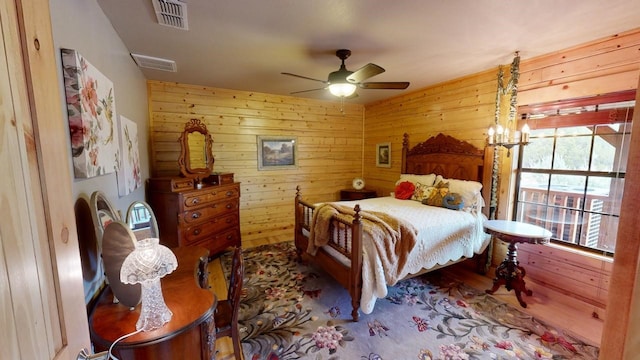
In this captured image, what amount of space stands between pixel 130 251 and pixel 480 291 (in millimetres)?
3107

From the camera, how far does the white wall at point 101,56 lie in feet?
3.77

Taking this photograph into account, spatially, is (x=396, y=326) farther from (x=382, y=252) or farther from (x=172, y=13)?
(x=172, y=13)

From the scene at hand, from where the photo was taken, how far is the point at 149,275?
1.02 m

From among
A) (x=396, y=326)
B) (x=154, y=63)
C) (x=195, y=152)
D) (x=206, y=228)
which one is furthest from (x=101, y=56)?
(x=396, y=326)

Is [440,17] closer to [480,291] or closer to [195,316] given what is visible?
[195,316]

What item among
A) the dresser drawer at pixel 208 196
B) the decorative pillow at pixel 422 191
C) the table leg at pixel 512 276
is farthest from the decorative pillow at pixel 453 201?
the dresser drawer at pixel 208 196

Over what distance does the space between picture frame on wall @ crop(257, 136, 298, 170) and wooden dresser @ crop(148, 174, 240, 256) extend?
0.98m

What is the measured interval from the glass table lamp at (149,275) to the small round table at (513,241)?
2.76 metres

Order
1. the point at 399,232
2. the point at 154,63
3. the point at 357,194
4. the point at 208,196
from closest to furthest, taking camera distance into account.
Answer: the point at 399,232 < the point at 154,63 < the point at 208,196 < the point at 357,194

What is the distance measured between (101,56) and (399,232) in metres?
2.63

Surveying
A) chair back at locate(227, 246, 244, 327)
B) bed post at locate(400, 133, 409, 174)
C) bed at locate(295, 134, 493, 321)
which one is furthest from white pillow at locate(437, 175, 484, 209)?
chair back at locate(227, 246, 244, 327)

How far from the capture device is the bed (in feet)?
7.25

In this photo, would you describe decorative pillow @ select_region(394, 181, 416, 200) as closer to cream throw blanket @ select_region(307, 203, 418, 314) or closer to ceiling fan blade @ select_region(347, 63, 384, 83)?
cream throw blanket @ select_region(307, 203, 418, 314)

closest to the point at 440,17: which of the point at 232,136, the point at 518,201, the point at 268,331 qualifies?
the point at 518,201
